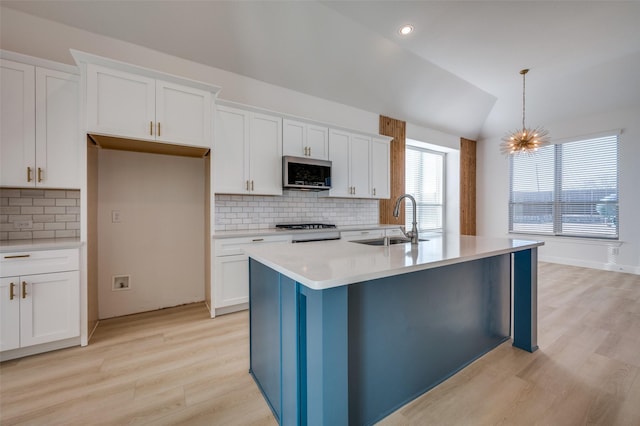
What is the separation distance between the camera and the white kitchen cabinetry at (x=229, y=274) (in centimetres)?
280

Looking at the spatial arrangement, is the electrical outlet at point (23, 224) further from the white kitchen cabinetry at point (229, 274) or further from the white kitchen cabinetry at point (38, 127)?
the white kitchen cabinetry at point (229, 274)

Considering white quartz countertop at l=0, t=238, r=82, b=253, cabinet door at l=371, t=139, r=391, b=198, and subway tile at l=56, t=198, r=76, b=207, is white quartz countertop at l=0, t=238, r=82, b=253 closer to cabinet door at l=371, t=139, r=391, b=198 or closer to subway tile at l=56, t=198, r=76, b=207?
subway tile at l=56, t=198, r=76, b=207

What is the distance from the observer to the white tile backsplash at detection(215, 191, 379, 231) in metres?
3.34

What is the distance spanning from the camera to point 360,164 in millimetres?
4230

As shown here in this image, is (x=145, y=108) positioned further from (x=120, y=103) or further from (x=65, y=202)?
(x=65, y=202)

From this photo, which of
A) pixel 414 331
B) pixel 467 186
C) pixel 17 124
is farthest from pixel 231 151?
pixel 467 186

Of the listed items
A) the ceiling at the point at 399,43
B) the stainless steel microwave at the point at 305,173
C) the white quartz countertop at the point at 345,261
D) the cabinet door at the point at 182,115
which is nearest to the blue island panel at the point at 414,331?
the white quartz countertop at the point at 345,261

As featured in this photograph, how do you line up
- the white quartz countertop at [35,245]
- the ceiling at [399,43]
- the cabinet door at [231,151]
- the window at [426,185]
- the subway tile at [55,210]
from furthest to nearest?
the window at [426,185]
the cabinet door at [231,151]
the ceiling at [399,43]
the subway tile at [55,210]
the white quartz countertop at [35,245]

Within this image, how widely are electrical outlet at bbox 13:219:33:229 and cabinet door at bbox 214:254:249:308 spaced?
1597 mm

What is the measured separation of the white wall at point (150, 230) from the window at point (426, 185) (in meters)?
4.16

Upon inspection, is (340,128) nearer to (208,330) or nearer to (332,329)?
(208,330)

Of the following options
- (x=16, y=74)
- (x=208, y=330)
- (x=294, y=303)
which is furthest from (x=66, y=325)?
(x=294, y=303)

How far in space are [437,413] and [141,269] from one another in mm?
3103

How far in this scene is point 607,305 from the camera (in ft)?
10.3
